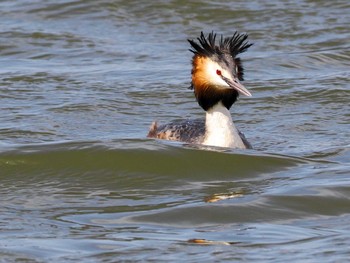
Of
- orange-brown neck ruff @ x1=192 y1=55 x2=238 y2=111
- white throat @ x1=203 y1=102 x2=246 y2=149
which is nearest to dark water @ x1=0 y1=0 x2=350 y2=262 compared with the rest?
A: white throat @ x1=203 y1=102 x2=246 y2=149

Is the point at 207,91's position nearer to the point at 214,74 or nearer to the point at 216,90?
the point at 216,90

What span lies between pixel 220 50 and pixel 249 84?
11.5 ft

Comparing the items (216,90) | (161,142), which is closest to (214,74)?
(216,90)

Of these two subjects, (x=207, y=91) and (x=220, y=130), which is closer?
(x=220, y=130)

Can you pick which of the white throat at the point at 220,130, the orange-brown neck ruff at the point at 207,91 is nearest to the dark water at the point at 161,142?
the white throat at the point at 220,130

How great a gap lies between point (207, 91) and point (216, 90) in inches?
3.9

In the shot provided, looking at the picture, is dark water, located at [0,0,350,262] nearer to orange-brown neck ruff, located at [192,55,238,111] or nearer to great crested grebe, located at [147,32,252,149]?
great crested grebe, located at [147,32,252,149]

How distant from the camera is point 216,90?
11.2 meters

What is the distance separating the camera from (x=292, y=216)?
8.76 metres

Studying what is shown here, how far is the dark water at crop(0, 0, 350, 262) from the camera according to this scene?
26.3 feet

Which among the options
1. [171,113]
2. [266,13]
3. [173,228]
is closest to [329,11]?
[266,13]

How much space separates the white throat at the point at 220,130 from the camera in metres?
11.1

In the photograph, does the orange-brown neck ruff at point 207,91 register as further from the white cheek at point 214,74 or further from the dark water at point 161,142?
the dark water at point 161,142

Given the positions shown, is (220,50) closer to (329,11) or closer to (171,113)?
(171,113)
